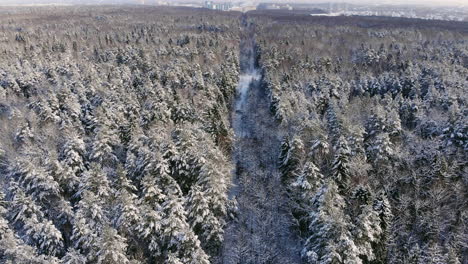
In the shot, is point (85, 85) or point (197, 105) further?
point (85, 85)

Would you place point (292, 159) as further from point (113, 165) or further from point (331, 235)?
point (113, 165)

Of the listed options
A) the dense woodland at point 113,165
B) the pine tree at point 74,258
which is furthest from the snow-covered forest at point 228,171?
the dense woodland at point 113,165

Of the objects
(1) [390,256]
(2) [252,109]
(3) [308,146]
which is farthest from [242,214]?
(2) [252,109]

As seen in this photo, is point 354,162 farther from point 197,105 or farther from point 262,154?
point 197,105

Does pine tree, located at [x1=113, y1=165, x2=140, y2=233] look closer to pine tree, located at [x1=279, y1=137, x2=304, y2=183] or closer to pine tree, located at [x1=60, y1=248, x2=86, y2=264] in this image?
pine tree, located at [x1=60, y1=248, x2=86, y2=264]

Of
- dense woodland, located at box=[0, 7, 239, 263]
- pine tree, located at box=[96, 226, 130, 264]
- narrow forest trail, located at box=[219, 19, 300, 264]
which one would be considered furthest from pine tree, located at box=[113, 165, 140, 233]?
narrow forest trail, located at box=[219, 19, 300, 264]

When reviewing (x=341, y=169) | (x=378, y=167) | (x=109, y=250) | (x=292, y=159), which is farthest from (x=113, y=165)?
(x=378, y=167)
